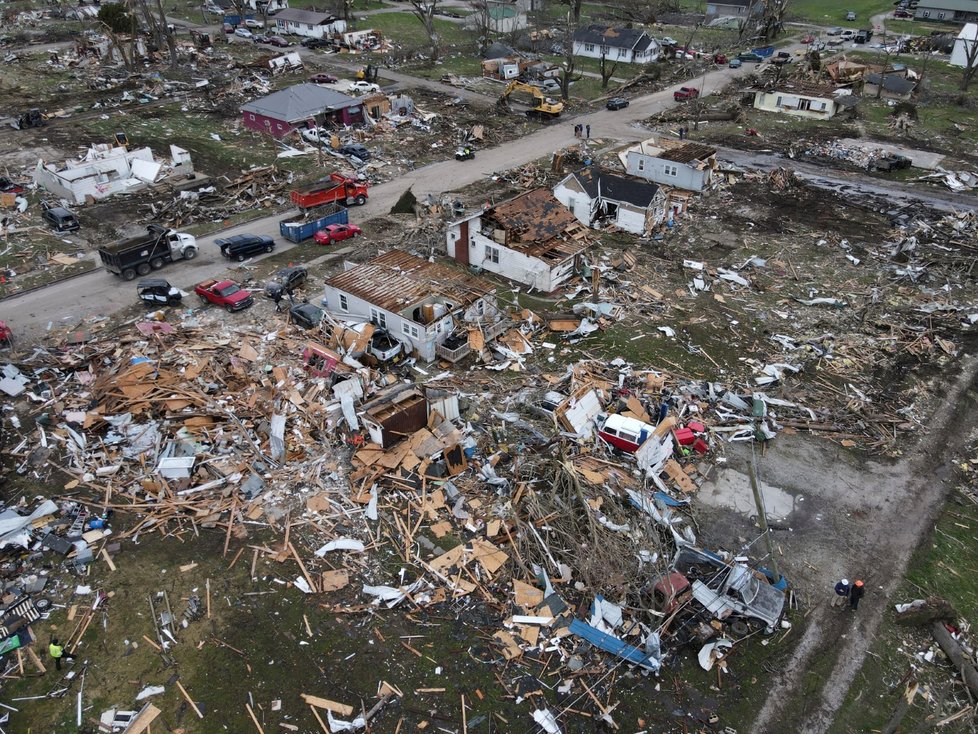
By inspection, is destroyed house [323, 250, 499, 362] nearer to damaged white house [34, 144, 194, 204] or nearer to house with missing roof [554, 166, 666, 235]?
house with missing roof [554, 166, 666, 235]

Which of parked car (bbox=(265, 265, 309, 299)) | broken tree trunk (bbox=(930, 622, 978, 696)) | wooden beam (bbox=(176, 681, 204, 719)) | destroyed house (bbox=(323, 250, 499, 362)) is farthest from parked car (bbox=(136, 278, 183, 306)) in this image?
broken tree trunk (bbox=(930, 622, 978, 696))

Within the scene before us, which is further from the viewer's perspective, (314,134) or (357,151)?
(314,134)

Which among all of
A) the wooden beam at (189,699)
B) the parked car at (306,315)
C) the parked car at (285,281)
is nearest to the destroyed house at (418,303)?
the parked car at (306,315)

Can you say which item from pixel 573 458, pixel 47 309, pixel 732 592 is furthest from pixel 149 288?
pixel 732 592

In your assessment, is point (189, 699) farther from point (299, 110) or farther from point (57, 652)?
point (299, 110)

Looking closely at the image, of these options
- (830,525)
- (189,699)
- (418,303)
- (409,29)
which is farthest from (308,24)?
(189,699)

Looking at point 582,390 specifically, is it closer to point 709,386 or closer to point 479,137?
point 709,386
